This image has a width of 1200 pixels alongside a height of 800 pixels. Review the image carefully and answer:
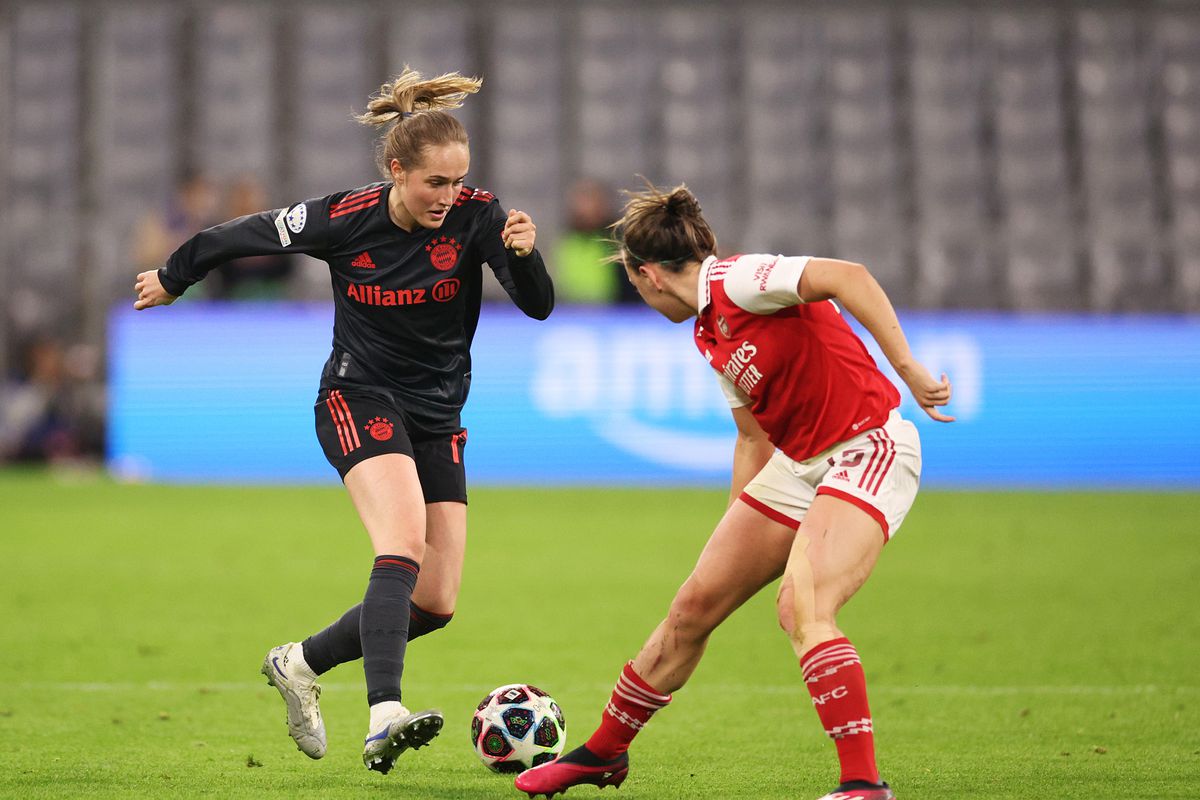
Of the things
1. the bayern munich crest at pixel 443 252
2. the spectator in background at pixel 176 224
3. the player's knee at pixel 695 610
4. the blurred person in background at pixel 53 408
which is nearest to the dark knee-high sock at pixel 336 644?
the player's knee at pixel 695 610

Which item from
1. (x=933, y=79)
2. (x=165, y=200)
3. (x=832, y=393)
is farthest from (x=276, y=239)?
(x=933, y=79)

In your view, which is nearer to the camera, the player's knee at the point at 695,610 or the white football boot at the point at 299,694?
the player's knee at the point at 695,610

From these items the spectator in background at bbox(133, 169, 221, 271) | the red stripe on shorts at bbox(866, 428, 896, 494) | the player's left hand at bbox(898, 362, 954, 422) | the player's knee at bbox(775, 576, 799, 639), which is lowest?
the player's knee at bbox(775, 576, 799, 639)

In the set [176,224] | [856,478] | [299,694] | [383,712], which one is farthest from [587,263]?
[856,478]

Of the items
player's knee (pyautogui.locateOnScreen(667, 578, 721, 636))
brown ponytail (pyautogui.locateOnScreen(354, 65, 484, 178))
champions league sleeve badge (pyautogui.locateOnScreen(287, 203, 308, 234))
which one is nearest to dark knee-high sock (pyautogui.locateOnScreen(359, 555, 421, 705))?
player's knee (pyautogui.locateOnScreen(667, 578, 721, 636))

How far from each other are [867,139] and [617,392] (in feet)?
21.6

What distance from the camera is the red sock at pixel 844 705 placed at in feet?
13.7

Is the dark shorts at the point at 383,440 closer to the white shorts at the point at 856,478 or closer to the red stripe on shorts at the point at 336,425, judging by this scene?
the red stripe on shorts at the point at 336,425

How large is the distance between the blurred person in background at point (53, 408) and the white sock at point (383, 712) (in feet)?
41.8

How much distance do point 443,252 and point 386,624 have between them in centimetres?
125

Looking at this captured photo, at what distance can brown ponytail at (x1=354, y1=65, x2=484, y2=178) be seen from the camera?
198 inches

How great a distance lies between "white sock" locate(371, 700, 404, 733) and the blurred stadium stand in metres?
14.3

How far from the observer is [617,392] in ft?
48.5

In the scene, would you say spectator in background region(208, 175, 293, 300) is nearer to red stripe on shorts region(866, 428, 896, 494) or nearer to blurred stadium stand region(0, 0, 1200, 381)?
blurred stadium stand region(0, 0, 1200, 381)
